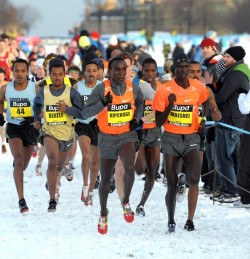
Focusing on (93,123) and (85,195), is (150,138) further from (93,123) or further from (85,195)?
(85,195)

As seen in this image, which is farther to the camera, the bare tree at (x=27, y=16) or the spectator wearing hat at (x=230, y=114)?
the bare tree at (x=27, y=16)

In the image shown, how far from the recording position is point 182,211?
31.7 feet

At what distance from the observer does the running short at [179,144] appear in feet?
27.2

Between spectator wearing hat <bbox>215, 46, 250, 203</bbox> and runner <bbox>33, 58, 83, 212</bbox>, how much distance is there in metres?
1.99

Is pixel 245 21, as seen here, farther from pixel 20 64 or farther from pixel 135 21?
pixel 20 64

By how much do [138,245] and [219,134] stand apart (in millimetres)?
3113

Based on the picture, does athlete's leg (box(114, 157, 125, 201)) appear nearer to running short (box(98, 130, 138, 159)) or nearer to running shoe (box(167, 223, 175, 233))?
running short (box(98, 130, 138, 159))

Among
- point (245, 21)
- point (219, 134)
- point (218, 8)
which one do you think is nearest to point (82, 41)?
point (219, 134)

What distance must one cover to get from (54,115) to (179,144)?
1741 mm

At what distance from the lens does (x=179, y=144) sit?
8.29 meters

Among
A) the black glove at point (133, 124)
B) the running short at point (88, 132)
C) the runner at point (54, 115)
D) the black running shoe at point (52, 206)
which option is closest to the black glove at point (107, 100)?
the black glove at point (133, 124)

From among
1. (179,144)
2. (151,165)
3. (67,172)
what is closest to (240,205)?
(151,165)

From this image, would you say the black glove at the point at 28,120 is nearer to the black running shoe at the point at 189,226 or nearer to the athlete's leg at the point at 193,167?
the athlete's leg at the point at 193,167

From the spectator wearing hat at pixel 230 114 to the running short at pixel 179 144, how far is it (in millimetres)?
1935
